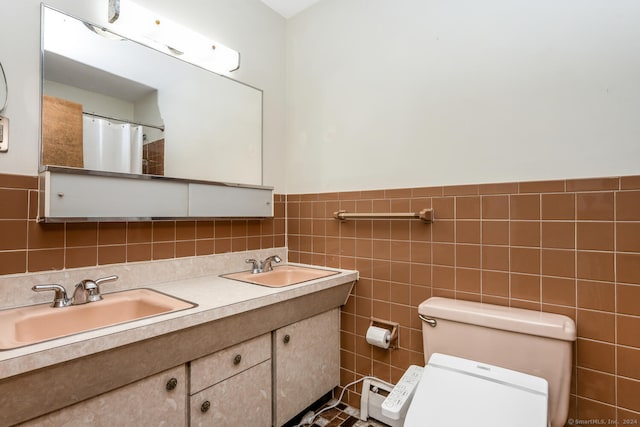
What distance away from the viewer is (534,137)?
4.52ft

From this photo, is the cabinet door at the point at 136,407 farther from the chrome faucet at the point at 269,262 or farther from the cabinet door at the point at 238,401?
the chrome faucet at the point at 269,262

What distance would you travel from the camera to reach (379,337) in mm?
1703

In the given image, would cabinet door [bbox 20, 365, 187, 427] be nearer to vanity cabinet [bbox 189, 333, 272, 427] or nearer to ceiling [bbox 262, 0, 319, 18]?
vanity cabinet [bbox 189, 333, 272, 427]

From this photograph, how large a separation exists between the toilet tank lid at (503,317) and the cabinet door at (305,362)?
610 mm

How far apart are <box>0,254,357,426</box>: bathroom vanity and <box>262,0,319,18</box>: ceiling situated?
175 centimetres

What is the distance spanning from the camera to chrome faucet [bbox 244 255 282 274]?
1926 mm

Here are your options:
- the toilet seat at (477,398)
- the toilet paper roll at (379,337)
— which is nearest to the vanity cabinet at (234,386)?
the toilet paper roll at (379,337)

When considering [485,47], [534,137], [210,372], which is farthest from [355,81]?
[210,372]

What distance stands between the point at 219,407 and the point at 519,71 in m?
1.88

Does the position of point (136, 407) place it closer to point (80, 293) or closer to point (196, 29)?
point (80, 293)

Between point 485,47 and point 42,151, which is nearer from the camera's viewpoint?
point 42,151

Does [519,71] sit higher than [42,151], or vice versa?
[519,71]

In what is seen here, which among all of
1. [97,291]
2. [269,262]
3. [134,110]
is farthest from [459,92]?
[97,291]

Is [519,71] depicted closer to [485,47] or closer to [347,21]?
[485,47]
